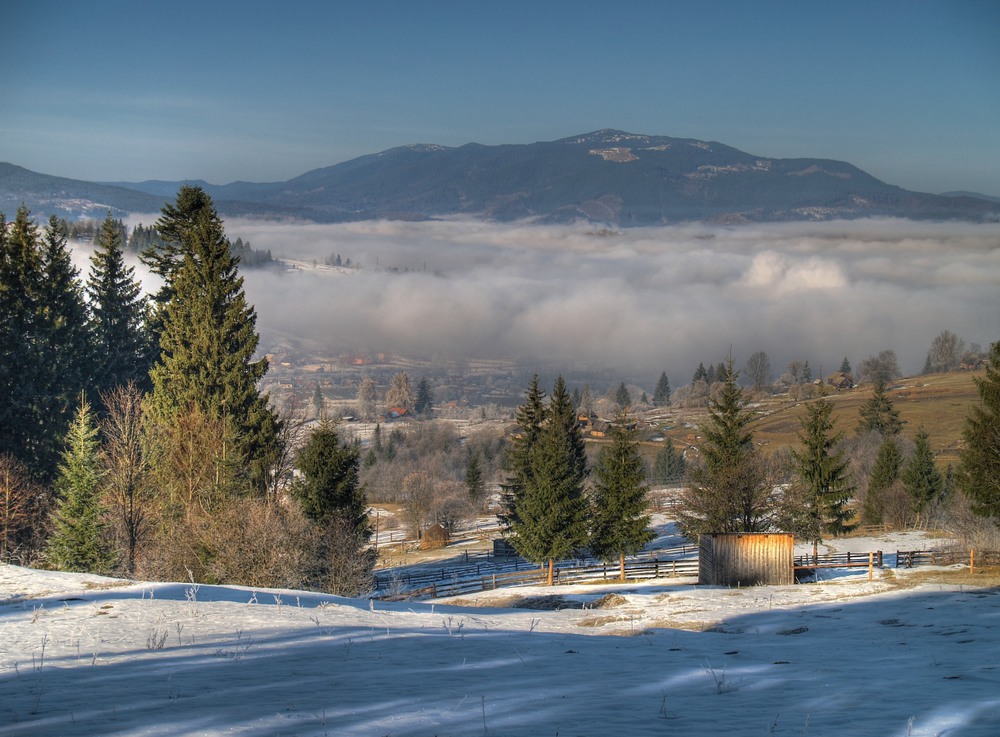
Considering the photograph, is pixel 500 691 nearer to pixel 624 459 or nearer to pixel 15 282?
pixel 624 459

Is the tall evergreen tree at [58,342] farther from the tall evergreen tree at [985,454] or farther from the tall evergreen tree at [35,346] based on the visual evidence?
the tall evergreen tree at [985,454]

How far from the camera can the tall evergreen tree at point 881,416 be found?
346 feet

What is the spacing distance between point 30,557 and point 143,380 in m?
22.5

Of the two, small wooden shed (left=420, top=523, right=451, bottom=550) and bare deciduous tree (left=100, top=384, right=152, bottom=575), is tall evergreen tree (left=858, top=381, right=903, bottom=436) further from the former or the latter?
bare deciduous tree (left=100, top=384, right=152, bottom=575)

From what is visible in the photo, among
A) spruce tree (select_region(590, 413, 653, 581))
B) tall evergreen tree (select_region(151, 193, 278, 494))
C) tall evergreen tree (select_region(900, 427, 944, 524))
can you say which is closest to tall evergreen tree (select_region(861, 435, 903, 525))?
tall evergreen tree (select_region(900, 427, 944, 524))

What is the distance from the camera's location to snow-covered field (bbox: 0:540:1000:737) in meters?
9.27

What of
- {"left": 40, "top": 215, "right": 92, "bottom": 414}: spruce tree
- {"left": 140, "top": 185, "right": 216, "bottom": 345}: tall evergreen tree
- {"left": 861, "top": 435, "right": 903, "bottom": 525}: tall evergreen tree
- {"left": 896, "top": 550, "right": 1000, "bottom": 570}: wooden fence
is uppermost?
{"left": 140, "top": 185, "right": 216, "bottom": 345}: tall evergreen tree

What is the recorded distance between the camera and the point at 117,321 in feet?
195

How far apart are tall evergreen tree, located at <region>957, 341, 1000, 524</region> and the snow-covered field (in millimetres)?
21619

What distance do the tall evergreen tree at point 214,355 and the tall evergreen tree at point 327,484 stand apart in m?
2.18

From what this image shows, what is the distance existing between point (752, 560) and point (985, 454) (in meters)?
11.5

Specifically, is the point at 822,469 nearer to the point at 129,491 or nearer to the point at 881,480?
the point at 881,480

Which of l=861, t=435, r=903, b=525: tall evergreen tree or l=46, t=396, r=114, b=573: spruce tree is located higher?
l=46, t=396, r=114, b=573: spruce tree

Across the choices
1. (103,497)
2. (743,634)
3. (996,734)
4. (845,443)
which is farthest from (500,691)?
(845,443)
